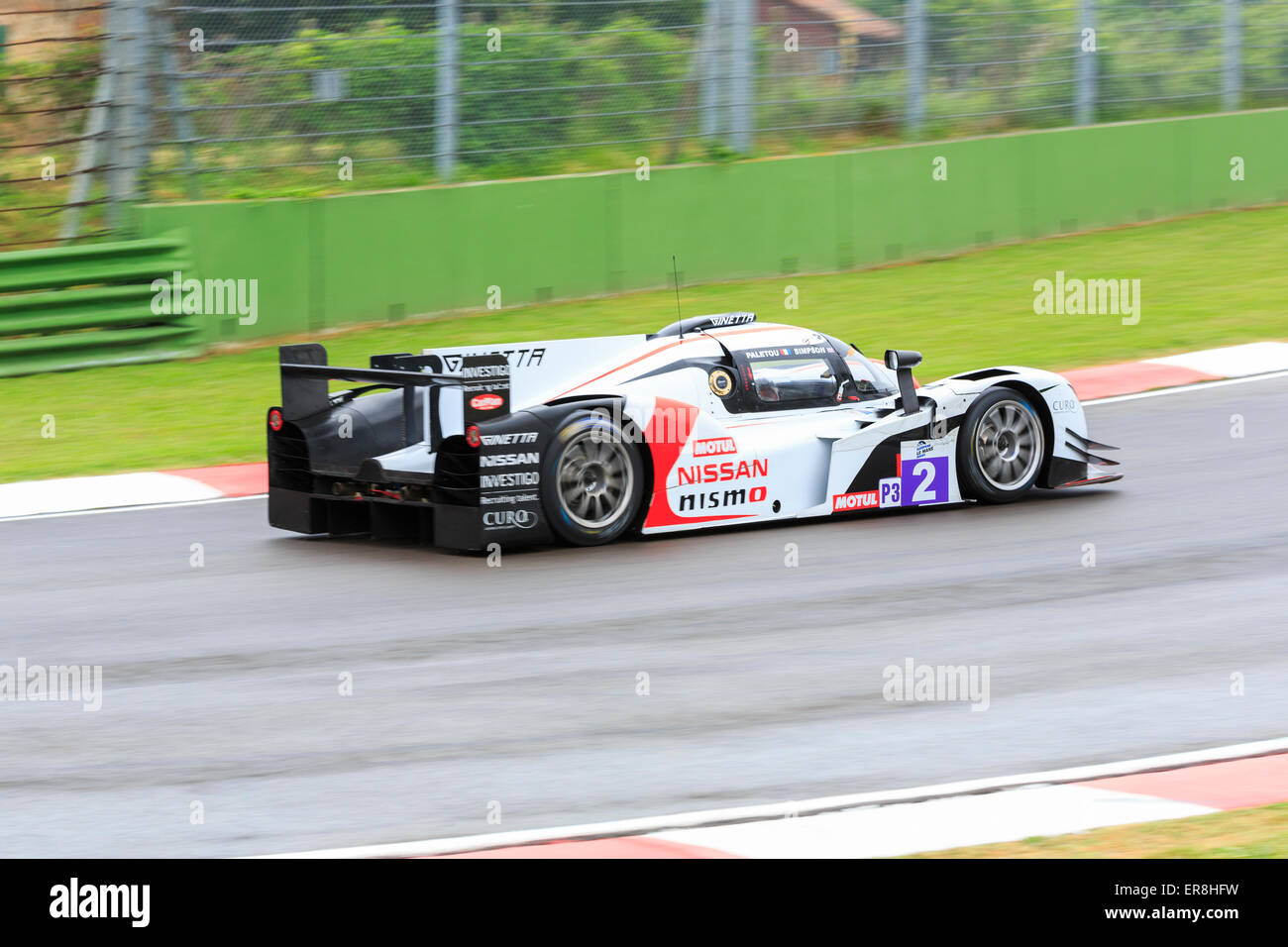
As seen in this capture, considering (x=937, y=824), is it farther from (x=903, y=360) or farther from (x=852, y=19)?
(x=852, y=19)

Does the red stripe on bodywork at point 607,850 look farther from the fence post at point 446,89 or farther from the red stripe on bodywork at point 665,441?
the fence post at point 446,89

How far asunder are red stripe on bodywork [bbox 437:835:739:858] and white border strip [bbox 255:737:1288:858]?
0.06 meters

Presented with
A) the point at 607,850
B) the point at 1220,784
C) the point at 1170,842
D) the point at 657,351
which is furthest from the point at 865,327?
the point at 607,850

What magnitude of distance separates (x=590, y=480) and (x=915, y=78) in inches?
530

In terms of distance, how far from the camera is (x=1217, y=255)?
22.0 meters

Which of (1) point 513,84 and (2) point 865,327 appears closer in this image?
(2) point 865,327

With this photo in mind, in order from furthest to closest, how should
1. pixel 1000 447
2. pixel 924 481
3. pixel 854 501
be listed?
1. pixel 1000 447
2. pixel 924 481
3. pixel 854 501

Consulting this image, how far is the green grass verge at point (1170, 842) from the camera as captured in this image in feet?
18.7

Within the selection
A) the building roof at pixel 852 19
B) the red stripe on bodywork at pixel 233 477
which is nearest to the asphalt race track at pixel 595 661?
the red stripe on bodywork at pixel 233 477

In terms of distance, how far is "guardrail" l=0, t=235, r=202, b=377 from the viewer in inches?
687

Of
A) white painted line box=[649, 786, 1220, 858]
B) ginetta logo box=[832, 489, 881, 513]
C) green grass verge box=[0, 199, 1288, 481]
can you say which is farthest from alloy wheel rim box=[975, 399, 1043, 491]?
white painted line box=[649, 786, 1220, 858]

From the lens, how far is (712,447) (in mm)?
10945

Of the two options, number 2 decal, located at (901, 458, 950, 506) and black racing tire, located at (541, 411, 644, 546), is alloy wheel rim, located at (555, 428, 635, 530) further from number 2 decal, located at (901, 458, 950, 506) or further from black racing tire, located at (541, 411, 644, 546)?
number 2 decal, located at (901, 458, 950, 506)
